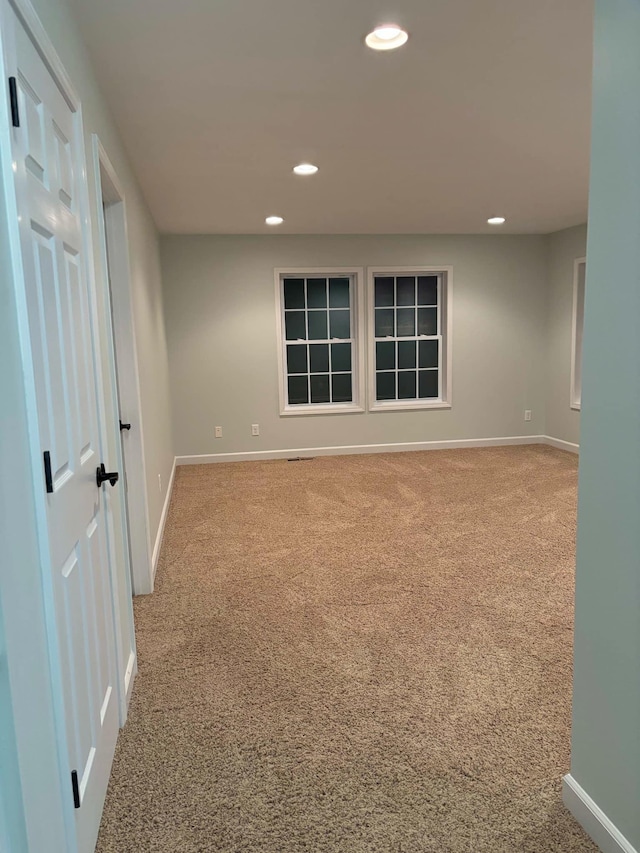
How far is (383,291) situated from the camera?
21.9 feet

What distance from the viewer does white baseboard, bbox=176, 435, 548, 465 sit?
6469 millimetres

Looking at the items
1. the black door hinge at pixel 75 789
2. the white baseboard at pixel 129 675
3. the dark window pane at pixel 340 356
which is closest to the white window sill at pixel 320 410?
the dark window pane at pixel 340 356

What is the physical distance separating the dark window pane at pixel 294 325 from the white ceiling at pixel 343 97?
2.00 m

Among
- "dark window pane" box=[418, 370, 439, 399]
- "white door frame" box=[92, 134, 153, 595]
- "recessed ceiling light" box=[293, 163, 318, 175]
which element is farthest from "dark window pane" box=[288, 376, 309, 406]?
"white door frame" box=[92, 134, 153, 595]

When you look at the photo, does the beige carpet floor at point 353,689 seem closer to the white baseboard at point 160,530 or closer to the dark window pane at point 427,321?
the white baseboard at point 160,530

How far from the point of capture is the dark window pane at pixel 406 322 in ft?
22.2

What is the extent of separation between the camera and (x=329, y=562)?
141 inches

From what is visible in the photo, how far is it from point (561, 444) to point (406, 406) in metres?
1.80

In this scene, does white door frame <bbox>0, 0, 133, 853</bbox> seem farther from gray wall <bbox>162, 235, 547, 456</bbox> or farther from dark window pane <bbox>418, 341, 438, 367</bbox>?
dark window pane <bbox>418, 341, 438, 367</bbox>

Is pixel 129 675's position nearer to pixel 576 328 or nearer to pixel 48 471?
pixel 48 471

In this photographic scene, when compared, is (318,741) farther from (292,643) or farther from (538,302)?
(538,302)

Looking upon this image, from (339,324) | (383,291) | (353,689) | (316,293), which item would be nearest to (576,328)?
(383,291)

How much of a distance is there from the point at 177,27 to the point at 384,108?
3.59 feet

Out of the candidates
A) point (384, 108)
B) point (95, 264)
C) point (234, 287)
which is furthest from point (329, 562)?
point (234, 287)
